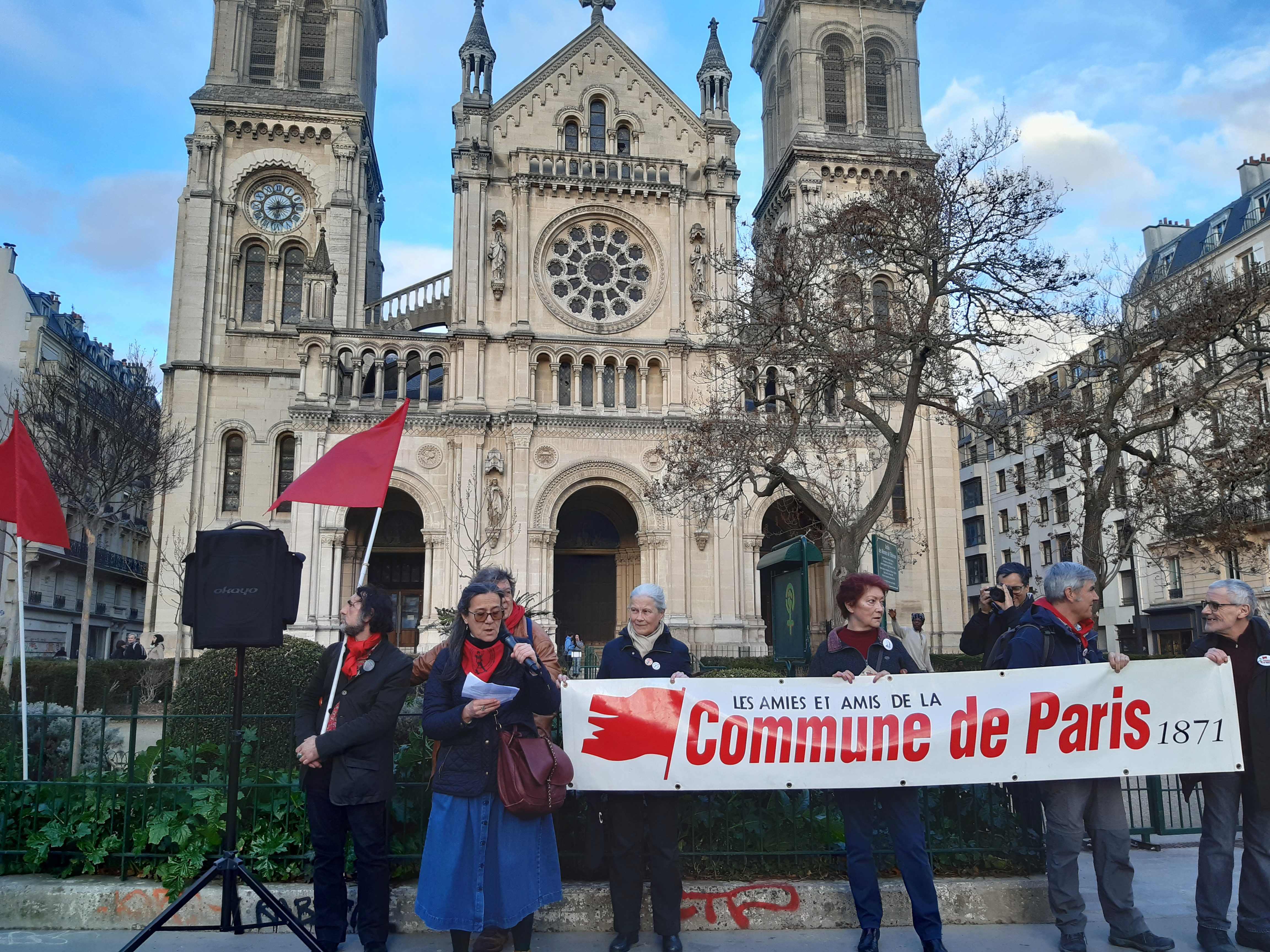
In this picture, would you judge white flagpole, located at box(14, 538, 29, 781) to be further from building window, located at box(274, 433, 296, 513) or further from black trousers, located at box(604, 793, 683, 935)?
building window, located at box(274, 433, 296, 513)

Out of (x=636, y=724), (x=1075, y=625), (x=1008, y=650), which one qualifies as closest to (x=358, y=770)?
(x=636, y=724)

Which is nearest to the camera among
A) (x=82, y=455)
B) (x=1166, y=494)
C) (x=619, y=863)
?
(x=619, y=863)

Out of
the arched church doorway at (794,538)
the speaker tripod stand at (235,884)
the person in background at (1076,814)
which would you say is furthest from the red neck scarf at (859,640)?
the arched church doorway at (794,538)

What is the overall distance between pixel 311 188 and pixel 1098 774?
33.2 metres

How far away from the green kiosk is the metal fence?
4.81 metres

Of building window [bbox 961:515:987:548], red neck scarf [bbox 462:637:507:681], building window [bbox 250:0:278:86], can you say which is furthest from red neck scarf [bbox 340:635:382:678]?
building window [bbox 961:515:987:548]

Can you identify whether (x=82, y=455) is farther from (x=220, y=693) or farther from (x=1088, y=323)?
(x=1088, y=323)

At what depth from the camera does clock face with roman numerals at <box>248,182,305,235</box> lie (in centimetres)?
3322

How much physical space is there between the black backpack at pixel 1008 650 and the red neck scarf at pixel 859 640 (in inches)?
31.5

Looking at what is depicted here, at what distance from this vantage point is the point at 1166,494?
58.3 ft

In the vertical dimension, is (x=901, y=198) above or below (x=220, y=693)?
above

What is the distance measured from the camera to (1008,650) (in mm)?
6371

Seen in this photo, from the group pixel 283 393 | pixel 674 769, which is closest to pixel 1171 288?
pixel 674 769

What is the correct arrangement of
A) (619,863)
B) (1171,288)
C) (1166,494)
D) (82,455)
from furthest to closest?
(1171,288), (82,455), (1166,494), (619,863)
